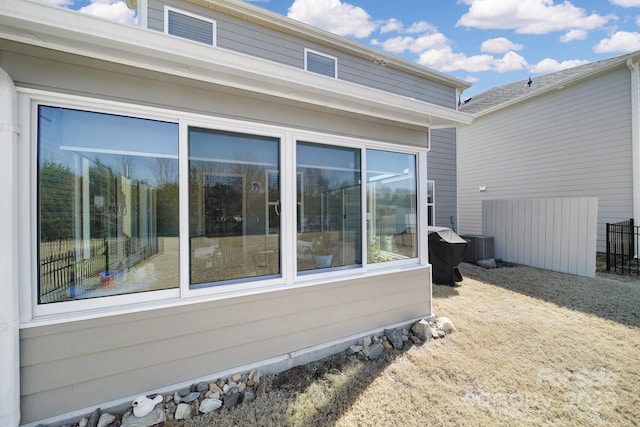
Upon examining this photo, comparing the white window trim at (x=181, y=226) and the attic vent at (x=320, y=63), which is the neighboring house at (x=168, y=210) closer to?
the white window trim at (x=181, y=226)

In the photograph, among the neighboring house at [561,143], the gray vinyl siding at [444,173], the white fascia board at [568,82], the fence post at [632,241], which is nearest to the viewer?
the fence post at [632,241]

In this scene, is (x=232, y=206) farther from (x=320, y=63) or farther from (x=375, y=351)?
(x=320, y=63)

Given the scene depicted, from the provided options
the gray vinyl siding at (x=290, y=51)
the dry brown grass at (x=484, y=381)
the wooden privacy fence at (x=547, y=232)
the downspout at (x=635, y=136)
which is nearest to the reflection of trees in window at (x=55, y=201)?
the dry brown grass at (x=484, y=381)

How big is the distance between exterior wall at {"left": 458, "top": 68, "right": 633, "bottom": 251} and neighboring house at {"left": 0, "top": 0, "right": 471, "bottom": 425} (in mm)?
7105

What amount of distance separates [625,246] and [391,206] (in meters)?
7.37

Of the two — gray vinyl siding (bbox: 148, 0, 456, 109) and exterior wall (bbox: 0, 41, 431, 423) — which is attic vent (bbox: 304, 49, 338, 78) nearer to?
gray vinyl siding (bbox: 148, 0, 456, 109)

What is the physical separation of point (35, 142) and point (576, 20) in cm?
1041

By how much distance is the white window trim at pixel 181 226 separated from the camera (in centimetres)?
166

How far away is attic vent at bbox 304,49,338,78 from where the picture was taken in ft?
20.9

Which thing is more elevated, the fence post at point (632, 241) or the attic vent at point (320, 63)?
the attic vent at point (320, 63)

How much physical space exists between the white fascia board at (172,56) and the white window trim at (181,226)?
0.94 feet

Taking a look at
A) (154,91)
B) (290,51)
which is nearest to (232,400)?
(154,91)

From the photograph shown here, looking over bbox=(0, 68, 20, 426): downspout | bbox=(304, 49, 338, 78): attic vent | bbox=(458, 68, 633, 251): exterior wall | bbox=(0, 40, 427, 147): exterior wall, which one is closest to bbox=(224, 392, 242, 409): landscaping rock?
bbox=(0, 68, 20, 426): downspout

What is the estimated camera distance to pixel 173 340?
2012mm
